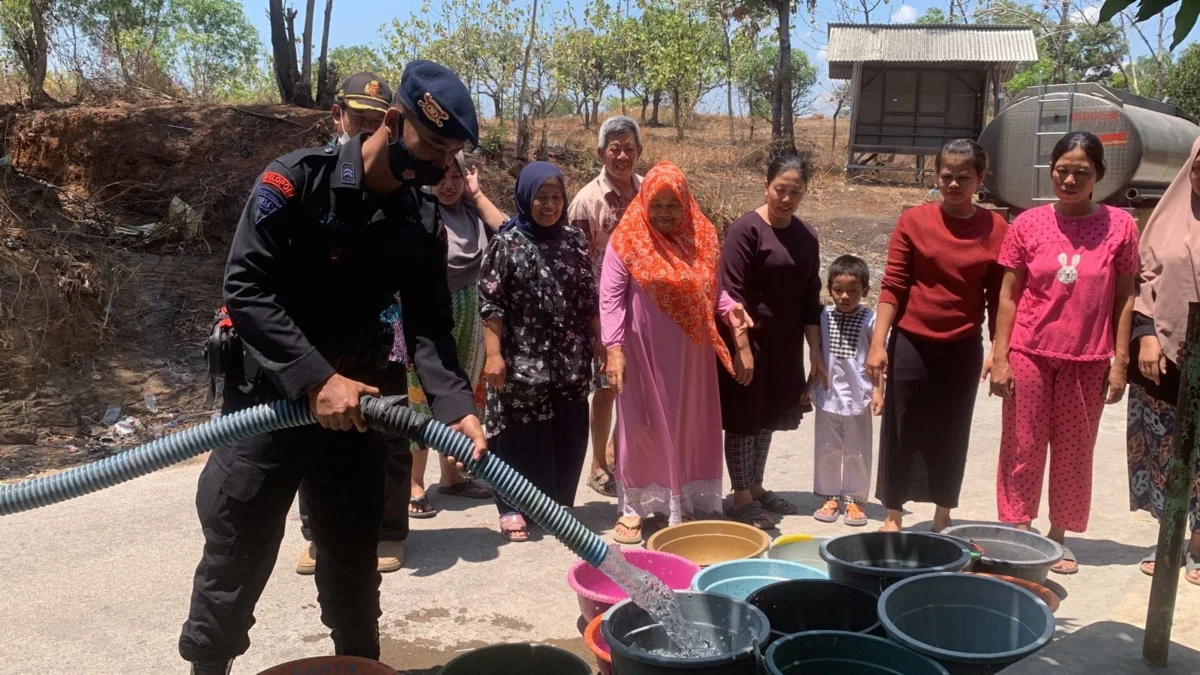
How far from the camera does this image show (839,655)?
2.22m

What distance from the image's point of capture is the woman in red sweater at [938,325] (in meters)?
3.71

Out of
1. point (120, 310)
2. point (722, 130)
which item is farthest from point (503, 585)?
point (722, 130)

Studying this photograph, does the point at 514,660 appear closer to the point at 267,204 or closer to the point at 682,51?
the point at 267,204

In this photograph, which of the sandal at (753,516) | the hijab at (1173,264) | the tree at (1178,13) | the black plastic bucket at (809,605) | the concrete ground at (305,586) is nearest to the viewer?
the tree at (1178,13)

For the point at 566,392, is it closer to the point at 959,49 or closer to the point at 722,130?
the point at 959,49

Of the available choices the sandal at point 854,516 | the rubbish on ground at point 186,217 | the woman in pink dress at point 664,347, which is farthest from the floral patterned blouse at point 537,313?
the rubbish on ground at point 186,217

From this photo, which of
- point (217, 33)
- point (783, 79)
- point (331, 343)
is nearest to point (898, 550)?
point (331, 343)

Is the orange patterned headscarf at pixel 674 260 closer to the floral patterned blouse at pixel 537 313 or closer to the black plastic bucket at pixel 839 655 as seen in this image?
the floral patterned blouse at pixel 537 313

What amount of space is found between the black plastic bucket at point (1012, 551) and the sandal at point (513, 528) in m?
1.71

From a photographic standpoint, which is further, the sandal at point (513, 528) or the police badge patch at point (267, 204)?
the sandal at point (513, 528)

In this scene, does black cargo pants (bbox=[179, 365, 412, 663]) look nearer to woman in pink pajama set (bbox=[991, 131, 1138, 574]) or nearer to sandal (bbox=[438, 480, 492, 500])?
sandal (bbox=[438, 480, 492, 500])

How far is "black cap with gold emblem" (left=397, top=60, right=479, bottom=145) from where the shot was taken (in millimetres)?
2115

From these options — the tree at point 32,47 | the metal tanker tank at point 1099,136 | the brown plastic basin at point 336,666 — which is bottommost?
the brown plastic basin at point 336,666

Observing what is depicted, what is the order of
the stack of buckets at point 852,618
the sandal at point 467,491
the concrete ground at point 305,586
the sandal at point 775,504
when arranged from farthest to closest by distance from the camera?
1. the sandal at point 467,491
2. the sandal at point 775,504
3. the concrete ground at point 305,586
4. the stack of buckets at point 852,618
